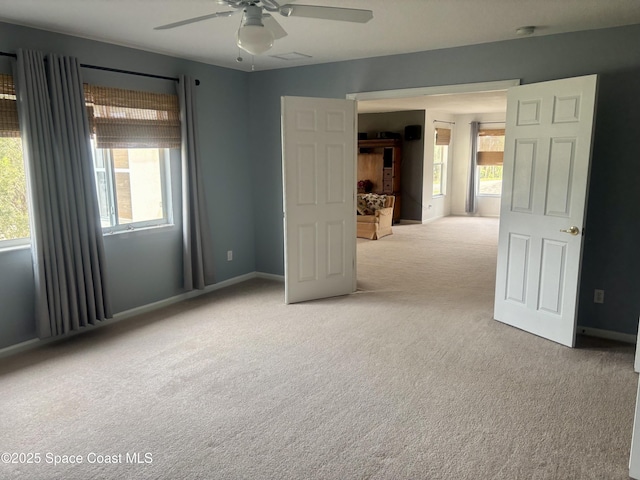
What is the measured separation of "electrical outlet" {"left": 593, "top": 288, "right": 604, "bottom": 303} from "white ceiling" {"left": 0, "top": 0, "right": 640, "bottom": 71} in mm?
2140

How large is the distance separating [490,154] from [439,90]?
23.9 feet

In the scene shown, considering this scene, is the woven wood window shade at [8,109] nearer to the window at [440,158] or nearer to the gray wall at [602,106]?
the gray wall at [602,106]

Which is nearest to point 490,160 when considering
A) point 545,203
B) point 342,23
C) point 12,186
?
point 545,203

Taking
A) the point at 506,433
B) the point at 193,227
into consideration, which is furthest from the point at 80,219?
the point at 506,433

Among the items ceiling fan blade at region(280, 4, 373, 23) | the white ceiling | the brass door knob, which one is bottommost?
the brass door knob

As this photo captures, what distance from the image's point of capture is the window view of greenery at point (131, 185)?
171 inches

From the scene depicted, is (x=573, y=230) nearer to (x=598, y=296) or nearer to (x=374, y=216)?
(x=598, y=296)

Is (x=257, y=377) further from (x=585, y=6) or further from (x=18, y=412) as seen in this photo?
(x=585, y=6)

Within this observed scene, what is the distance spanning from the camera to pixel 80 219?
12.9ft

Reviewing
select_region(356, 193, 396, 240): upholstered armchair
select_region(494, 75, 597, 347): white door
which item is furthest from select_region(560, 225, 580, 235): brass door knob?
select_region(356, 193, 396, 240): upholstered armchair

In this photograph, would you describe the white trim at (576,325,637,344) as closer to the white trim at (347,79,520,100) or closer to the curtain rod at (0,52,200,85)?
the white trim at (347,79,520,100)

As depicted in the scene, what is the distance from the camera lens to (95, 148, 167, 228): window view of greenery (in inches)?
171

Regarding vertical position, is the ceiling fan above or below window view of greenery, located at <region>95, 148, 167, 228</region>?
above

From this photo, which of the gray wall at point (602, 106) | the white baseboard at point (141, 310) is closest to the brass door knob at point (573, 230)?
the gray wall at point (602, 106)
